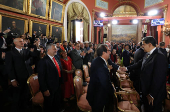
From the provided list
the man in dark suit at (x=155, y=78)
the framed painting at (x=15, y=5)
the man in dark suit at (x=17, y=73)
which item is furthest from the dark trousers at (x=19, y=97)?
the framed painting at (x=15, y=5)

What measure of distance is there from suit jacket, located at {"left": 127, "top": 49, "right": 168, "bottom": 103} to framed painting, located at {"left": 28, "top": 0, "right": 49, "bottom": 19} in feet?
20.6

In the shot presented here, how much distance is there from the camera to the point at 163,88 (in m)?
2.21

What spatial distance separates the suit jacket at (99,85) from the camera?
2146 mm

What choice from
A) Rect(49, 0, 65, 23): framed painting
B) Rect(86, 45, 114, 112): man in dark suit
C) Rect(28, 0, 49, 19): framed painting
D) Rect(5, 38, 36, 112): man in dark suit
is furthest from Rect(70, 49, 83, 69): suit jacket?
Rect(49, 0, 65, 23): framed painting

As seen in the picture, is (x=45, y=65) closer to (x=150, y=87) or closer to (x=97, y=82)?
(x=97, y=82)

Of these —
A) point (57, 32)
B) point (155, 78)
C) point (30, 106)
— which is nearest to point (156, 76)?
point (155, 78)

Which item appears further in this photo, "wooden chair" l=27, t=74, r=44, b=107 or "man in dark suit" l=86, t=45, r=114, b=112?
"wooden chair" l=27, t=74, r=44, b=107

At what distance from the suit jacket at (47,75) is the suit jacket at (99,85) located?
3.02 feet

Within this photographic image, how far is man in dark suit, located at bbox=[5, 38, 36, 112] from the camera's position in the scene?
2.87 meters

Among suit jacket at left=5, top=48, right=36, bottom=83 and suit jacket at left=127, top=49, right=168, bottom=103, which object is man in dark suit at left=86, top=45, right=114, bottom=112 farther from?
suit jacket at left=5, top=48, right=36, bottom=83

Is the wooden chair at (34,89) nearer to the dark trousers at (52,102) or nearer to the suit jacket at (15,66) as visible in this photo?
the dark trousers at (52,102)

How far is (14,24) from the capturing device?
5.42 meters

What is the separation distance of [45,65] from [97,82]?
120 cm

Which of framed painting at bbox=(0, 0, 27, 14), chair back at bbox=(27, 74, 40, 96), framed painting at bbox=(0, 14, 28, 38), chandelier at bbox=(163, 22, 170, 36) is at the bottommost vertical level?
chair back at bbox=(27, 74, 40, 96)
